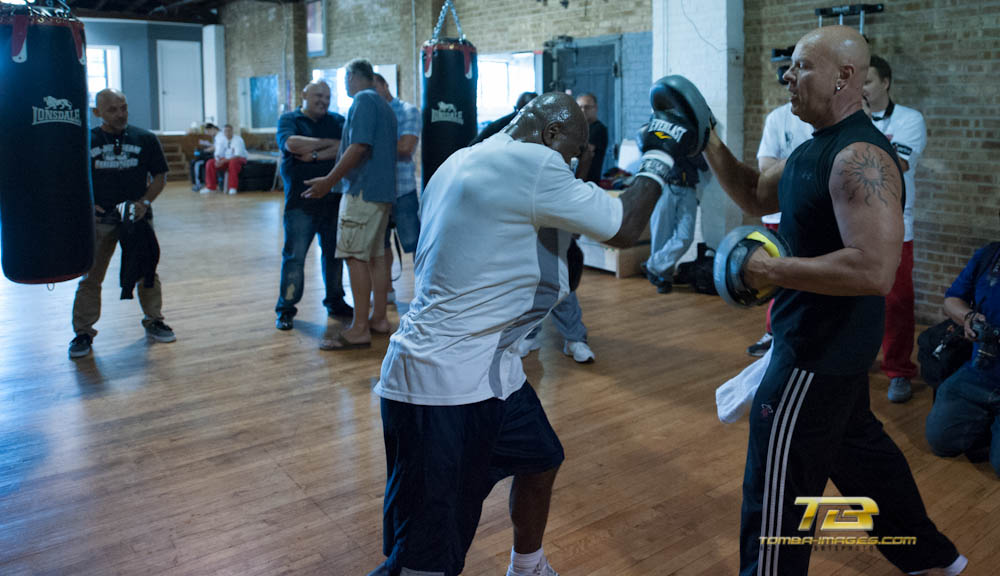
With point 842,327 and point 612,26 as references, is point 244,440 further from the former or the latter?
point 612,26

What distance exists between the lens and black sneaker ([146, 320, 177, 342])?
483cm

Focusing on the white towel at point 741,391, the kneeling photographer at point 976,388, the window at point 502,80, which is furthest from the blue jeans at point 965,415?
the window at point 502,80

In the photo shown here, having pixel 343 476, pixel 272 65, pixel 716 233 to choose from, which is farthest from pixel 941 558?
pixel 272 65

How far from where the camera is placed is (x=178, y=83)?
1923 cm

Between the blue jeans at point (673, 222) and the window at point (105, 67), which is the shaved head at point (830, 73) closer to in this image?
the blue jeans at point (673, 222)

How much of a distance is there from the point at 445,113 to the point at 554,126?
2.86 m

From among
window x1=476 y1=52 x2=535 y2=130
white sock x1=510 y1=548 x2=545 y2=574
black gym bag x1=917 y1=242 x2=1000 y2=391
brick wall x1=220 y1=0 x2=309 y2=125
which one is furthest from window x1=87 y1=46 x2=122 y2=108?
white sock x1=510 y1=548 x2=545 y2=574

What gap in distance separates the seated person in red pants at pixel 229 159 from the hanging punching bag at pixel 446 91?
1025cm

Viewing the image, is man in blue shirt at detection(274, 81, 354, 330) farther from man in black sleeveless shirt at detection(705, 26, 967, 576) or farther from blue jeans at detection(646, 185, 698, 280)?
man in black sleeveless shirt at detection(705, 26, 967, 576)

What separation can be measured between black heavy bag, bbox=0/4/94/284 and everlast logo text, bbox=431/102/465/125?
1.86 m

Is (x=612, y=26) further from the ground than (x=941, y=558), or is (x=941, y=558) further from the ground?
(x=612, y=26)

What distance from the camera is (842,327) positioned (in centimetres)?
190

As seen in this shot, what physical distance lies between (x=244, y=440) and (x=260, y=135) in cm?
1493

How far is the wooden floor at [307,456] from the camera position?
2486 millimetres
